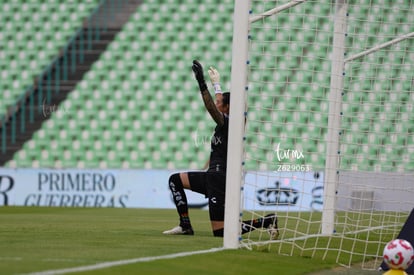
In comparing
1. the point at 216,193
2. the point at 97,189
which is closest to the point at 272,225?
the point at 216,193

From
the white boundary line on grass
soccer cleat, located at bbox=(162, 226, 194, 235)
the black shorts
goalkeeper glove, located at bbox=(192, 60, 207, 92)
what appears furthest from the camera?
soccer cleat, located at bbox=(162, 226, 194, 235)

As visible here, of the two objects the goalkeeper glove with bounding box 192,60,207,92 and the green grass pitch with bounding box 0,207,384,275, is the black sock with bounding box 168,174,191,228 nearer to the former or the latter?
the green grass pitch with bounding box 0,207,384,275

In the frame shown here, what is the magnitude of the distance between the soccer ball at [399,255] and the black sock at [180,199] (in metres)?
3.78

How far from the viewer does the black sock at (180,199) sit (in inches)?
368

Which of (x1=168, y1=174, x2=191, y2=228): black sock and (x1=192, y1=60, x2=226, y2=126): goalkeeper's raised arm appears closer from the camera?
(x1=192, y1=60, x2=226, y2=126): goalkeeper's raised arm

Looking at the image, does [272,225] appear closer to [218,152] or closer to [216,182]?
[216,182]

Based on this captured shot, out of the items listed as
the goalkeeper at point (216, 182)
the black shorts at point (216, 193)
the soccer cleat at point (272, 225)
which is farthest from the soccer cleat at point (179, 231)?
the soccer cleat at point (272, 225)

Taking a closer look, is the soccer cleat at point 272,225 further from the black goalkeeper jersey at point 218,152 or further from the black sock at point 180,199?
the black sock at point 180,199

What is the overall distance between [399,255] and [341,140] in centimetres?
519

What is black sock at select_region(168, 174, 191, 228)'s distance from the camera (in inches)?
368

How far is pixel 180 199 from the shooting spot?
370 inches

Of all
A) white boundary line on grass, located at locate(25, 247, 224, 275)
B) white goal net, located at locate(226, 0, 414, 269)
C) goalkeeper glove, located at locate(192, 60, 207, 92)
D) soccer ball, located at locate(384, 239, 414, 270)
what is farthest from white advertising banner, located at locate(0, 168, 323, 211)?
soccer ball, located at locate(384, 239, 414, 270)

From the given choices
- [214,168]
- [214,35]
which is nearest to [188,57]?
[214,35]

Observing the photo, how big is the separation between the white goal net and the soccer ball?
1.86 meters
